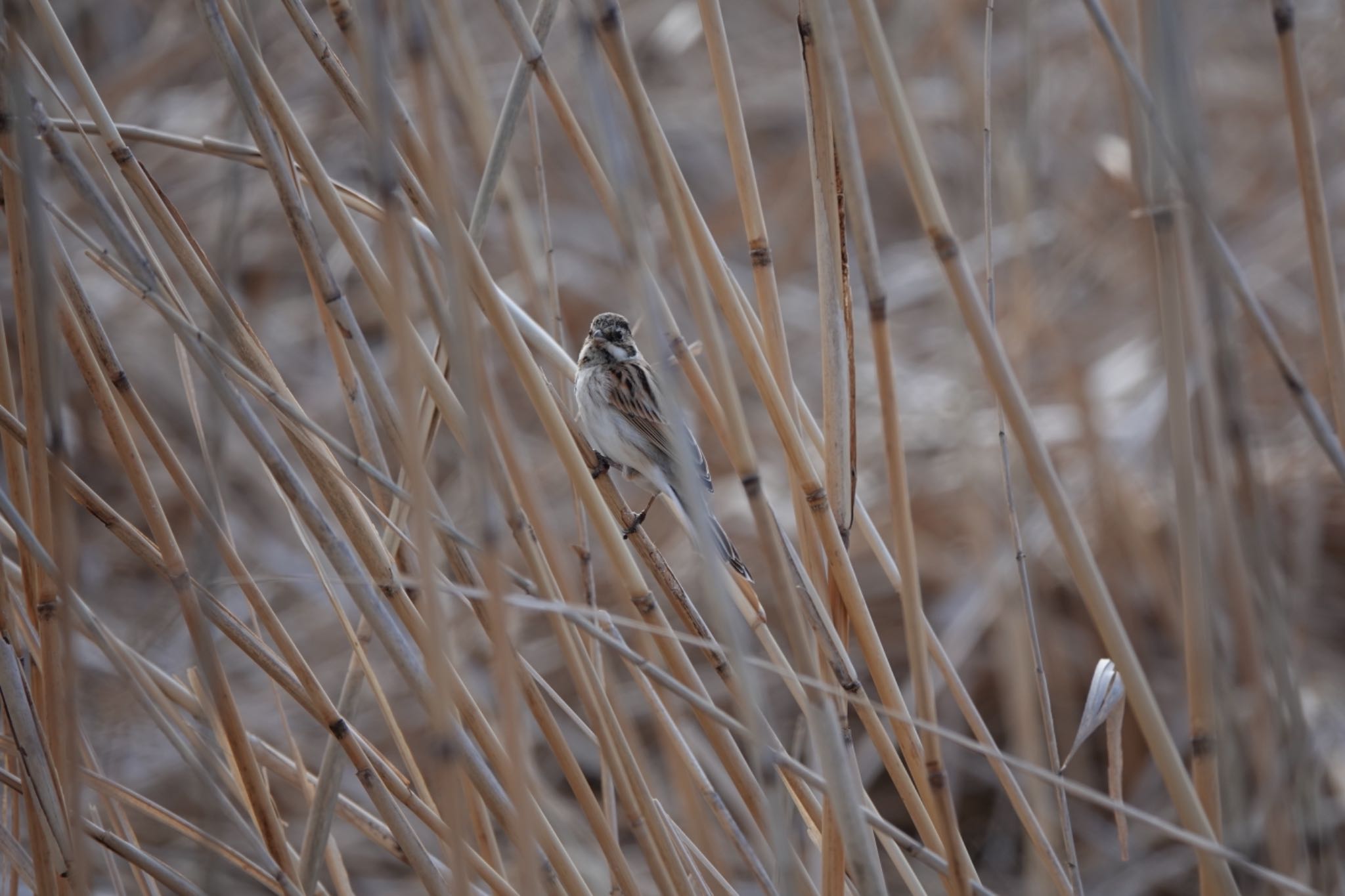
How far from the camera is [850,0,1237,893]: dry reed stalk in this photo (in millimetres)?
1381

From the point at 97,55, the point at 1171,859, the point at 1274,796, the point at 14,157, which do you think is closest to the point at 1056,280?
the point at 1171,859

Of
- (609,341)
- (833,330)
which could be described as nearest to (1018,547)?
(833,330)

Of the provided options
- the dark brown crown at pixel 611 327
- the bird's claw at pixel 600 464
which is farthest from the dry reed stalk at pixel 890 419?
the dark brown crown at pixel 611 327

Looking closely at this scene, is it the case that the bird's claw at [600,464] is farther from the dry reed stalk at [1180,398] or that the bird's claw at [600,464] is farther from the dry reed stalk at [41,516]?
the dry reed stalk at [1180,398]

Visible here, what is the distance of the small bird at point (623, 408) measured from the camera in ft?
9.95

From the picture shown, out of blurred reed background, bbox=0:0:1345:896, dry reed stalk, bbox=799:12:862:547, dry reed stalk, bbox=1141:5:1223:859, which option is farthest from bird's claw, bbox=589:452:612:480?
dry reed stalk, bbox=1141:5:1223:859

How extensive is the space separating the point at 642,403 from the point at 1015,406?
1.82 meters

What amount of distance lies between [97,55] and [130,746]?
3.36 m

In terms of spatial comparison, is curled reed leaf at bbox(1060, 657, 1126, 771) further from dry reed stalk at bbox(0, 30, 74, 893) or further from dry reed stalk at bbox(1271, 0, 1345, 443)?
dry reed stalk at bbox(0, 30, 74, 893)

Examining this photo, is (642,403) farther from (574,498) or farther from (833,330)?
(833,330)

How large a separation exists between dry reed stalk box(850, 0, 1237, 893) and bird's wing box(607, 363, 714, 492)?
1502mm

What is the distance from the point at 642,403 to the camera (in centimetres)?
317

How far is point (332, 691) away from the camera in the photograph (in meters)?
4.60

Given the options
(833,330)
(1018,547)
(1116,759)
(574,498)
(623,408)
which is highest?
(833,330)
